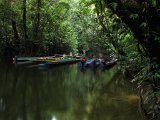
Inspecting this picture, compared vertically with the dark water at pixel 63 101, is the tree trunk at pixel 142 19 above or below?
above

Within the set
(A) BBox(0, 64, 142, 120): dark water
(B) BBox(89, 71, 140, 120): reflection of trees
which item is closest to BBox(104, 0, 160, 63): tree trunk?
(A) BBox(0, 64, 142, 120): dark water

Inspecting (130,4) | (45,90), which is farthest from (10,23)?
(130,4)

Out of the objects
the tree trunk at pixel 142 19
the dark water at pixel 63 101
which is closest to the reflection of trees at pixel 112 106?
the dark water at pixel 63 101

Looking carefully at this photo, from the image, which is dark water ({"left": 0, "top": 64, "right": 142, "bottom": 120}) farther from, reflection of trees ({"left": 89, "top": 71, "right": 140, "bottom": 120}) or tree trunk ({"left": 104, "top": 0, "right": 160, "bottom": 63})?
tree trunk ({"left": 104, "top": 0, "right": 160, "bottom": 63})

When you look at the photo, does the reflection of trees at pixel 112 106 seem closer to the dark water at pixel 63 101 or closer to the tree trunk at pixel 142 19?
the dark water at pixel 63 101

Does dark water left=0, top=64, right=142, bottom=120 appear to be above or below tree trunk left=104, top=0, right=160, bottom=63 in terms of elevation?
below

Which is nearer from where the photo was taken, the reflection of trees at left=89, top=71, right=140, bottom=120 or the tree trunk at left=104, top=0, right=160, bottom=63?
the tree trunk at left=104, top=0, right=160, bottom=63

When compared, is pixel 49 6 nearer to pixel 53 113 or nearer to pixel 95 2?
pixel 53 113

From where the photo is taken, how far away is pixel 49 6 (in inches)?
1150

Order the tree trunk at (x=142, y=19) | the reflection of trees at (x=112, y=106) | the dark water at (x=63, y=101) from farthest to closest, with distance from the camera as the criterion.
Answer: the dark water at (x=63, y=101), the reflection of trees at (x=112, y=106), the tree trunk at (x=142, y=19)

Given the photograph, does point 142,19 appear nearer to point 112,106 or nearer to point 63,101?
point 112,106

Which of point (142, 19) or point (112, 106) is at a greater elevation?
point (142, 19)

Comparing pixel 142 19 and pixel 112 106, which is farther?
pixel 112 106

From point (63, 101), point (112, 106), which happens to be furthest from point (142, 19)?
point (63, 101)
